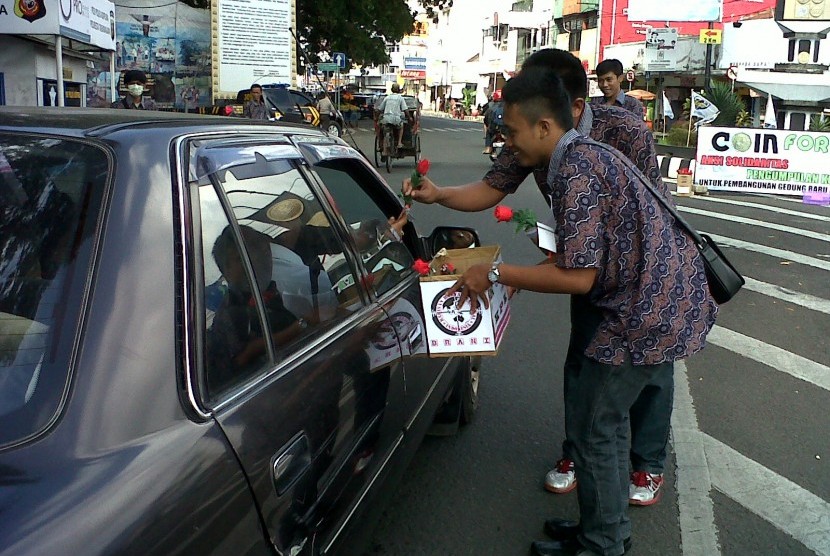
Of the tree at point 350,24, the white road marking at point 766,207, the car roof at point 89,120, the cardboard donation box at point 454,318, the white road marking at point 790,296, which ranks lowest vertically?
the white road marking at point 790,296

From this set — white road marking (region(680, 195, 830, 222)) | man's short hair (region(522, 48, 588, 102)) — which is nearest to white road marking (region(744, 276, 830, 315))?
man's short hair (region(522, 48, 588, 102))

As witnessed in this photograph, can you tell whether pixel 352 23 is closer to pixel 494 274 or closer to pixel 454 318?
pixel 454 318

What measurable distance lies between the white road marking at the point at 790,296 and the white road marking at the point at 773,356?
1220 mm

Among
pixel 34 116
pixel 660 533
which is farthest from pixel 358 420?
pixel 660 533

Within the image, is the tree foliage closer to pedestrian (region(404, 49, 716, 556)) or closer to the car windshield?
pedestrian (region(404, 49, 716, 556))

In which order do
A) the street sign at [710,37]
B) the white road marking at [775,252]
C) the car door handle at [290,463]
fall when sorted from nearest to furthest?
the car door handle at [290,463] < the white road marking at [775,252] < the street sign at [710,37]

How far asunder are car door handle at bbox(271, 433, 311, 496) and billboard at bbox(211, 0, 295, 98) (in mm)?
19965

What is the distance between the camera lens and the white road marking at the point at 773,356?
18.2 feet

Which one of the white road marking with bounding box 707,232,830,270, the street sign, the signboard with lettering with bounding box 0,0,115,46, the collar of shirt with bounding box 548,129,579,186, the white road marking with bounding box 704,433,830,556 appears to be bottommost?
the white road marking with bounding box 704,433,830,556

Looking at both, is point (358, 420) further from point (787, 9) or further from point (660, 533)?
point (787, 9)

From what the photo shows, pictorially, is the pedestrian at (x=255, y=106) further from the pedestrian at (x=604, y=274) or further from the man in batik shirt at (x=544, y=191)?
the pedestrian at (x=604, y=274)

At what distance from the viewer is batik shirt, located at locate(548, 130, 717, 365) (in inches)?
100

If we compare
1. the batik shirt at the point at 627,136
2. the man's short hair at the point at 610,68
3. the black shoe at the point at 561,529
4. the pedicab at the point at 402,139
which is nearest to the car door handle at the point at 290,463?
the black shoe at the point at 561,529

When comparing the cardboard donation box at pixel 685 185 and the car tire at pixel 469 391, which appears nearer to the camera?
the car tire at pixel 469 391
